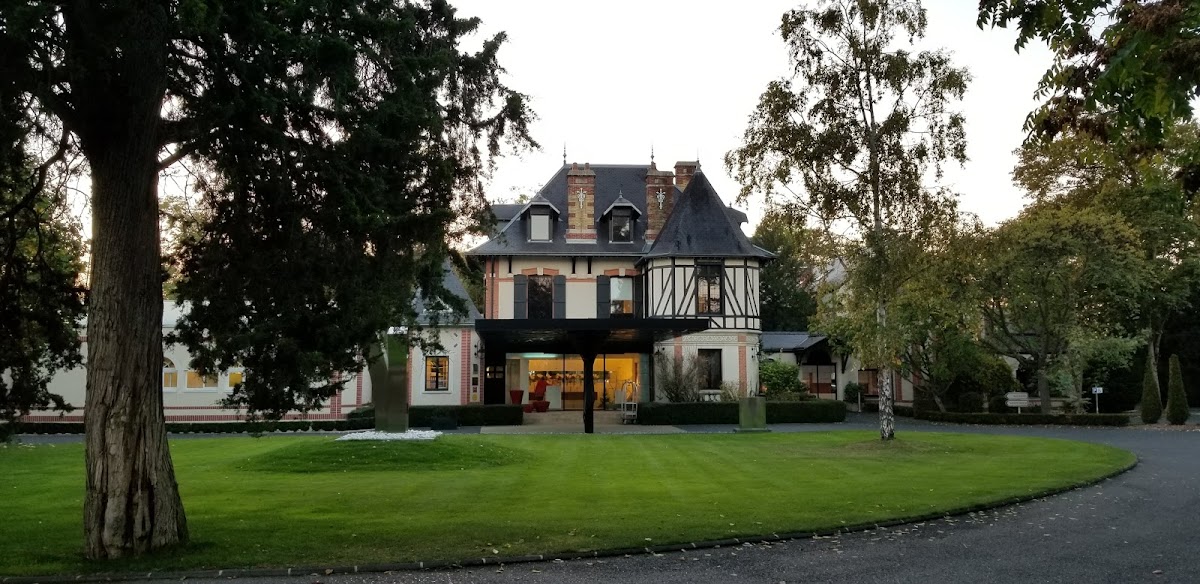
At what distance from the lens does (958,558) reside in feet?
26.8

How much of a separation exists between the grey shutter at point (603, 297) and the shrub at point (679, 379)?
3191mm

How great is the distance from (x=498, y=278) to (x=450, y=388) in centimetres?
465

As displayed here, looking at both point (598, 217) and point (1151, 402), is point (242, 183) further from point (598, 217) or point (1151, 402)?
point (1151, 402)

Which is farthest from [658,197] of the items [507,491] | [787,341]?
[507,491]

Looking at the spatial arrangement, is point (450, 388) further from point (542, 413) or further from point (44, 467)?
point (44, 467)

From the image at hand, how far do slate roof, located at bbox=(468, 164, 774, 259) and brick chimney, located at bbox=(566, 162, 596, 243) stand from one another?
0.63ft

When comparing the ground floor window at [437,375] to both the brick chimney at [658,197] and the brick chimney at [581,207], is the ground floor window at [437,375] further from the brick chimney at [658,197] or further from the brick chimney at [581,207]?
the brick chimney at [658,197]

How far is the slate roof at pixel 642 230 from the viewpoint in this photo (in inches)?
1319

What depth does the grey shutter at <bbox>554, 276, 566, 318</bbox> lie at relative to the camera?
34500mm

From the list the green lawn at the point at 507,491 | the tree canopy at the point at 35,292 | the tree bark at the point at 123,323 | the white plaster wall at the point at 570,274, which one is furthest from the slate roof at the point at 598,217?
the tree bark at the point at 123,323

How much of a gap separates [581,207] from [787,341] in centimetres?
1549

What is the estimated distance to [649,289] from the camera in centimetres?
3397

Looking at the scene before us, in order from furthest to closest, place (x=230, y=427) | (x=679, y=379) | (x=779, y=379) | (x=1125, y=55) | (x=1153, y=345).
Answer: (x=779, y=379) → (x=1153, y=345) → (x=679, y=379) → (x=230, y=427) → (x=1125, y=55)

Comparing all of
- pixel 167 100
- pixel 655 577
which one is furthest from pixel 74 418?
pixel 655 577
